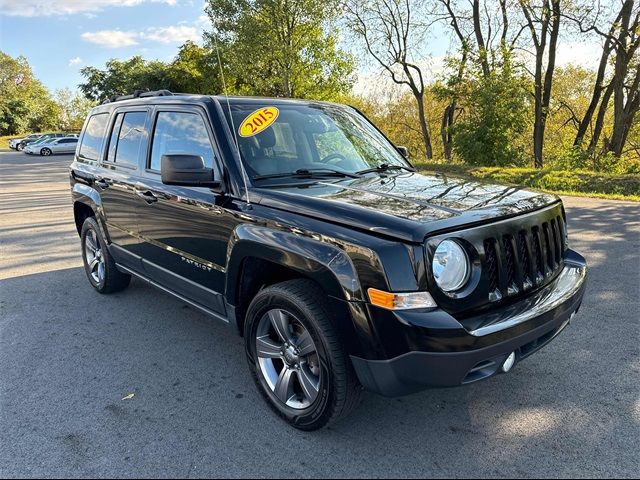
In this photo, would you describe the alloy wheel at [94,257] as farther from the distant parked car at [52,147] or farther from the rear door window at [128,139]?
the distant parked car at [52,147]

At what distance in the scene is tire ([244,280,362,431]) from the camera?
2.51m

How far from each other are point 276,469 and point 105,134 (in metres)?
3.76

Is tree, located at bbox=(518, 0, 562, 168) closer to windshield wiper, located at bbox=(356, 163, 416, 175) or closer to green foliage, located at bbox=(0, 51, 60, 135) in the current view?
windshield wiper, located at bbox=(356, 163, 416, 175)

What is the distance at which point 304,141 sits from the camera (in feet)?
11.8

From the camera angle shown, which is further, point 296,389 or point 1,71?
point 1,71

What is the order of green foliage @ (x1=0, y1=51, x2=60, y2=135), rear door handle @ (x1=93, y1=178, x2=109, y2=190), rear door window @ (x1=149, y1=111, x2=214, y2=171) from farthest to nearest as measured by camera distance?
green foliage @ (x1=0, y1=51, x2=60, y2=135), rear door handle @ (x1=93, y1=178, x2=109, y2=190), rear door window @ (x1=149, y1=111, x2=214, y2=171)

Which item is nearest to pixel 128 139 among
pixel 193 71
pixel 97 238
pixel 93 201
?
pixel 93 201

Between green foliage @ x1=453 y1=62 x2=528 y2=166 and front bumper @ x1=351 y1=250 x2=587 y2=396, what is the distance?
55.4ft

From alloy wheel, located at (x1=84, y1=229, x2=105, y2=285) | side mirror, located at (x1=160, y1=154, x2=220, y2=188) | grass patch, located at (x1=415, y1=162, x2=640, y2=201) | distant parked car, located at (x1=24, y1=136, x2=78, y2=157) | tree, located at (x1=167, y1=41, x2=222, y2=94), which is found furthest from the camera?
tree, located at (x1=167, y1=41, x2=222, y2=94)

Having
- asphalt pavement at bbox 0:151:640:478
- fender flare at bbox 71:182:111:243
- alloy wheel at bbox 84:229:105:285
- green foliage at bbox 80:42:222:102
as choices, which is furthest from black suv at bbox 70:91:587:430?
green foliage at bbox 80:42:222:102

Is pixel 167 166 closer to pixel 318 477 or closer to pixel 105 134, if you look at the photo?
pixel 318 477

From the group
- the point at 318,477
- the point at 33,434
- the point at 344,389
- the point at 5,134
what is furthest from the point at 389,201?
the point at 5,134

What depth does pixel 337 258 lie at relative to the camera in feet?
7.99

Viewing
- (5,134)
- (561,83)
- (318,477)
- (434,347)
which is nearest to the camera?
(434,347)
